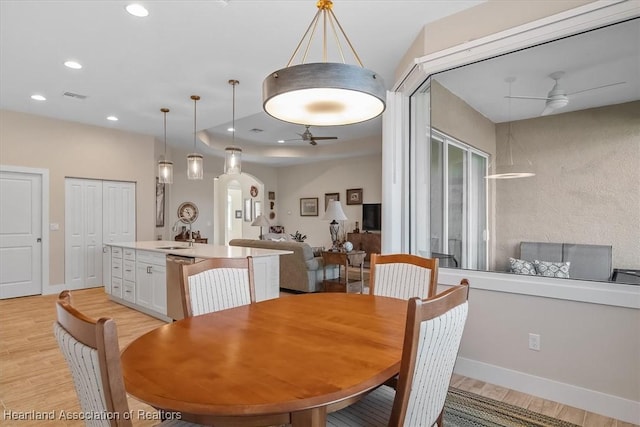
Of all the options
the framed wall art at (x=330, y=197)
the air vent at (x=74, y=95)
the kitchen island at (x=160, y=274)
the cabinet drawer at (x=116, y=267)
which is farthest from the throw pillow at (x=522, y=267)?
the framed wall art at (x=330, y=197)

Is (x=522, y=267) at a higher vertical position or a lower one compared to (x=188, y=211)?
lower

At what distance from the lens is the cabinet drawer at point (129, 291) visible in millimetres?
4488

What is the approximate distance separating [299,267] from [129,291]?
7.65 ft

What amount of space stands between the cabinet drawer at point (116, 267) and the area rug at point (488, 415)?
14.5 feet

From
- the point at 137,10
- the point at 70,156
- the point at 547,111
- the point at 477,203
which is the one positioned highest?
the point at 137,10

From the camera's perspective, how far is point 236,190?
11.1 metres

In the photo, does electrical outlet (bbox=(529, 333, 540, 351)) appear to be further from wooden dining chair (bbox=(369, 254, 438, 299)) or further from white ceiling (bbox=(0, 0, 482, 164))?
white ceiling (bbox=(0, 0, 482, 164))

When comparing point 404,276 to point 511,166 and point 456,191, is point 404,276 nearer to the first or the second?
point 456,191

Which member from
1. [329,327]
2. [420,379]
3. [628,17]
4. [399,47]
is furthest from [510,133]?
[420,379]

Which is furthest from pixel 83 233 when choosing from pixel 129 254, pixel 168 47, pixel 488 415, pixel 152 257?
pixel 488 415

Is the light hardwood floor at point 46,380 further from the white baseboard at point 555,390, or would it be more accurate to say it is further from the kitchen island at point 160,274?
the kitchen island at point 160,274

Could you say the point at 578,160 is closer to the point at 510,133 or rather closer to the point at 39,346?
the point at 510,133

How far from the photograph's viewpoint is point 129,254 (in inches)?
180

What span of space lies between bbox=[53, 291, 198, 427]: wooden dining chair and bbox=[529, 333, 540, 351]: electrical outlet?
8.12 ft
